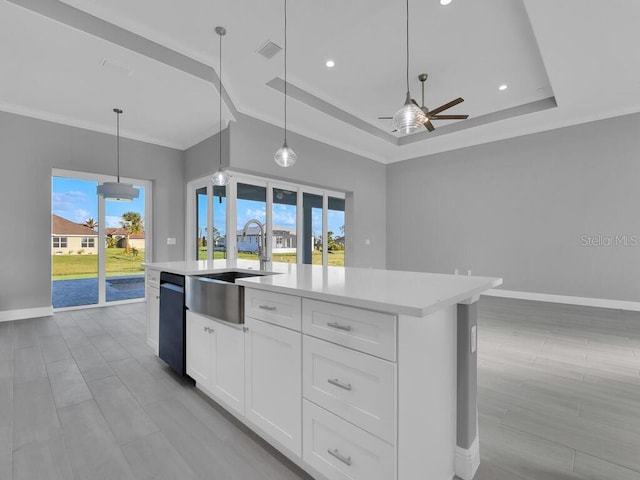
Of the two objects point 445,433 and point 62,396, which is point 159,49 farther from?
point 445,433

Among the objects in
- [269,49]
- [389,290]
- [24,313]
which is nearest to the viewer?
[389,290]

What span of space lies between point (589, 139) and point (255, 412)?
6.44m

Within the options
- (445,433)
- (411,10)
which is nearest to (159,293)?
(445,433)

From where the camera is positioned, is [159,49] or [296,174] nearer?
[159,49]

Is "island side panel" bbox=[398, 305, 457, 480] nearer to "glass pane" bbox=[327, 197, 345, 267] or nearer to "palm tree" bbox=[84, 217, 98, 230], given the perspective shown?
"glass pane" bbox=[327, 197, 345, 267]

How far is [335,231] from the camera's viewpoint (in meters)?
7.09

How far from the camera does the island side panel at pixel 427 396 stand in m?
1.10

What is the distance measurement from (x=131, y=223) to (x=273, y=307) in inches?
198

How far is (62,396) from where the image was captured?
7.15 ft

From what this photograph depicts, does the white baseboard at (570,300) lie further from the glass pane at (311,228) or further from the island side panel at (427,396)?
the island side panel at (427,396)

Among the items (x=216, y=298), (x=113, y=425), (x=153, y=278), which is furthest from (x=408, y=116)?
(x=113, y=425)

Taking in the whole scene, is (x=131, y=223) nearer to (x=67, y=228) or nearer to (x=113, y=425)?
(x=67, y=228)

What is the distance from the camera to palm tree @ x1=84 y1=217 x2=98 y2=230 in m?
4.97

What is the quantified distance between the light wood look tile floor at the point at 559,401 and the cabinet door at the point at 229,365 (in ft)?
4.35
